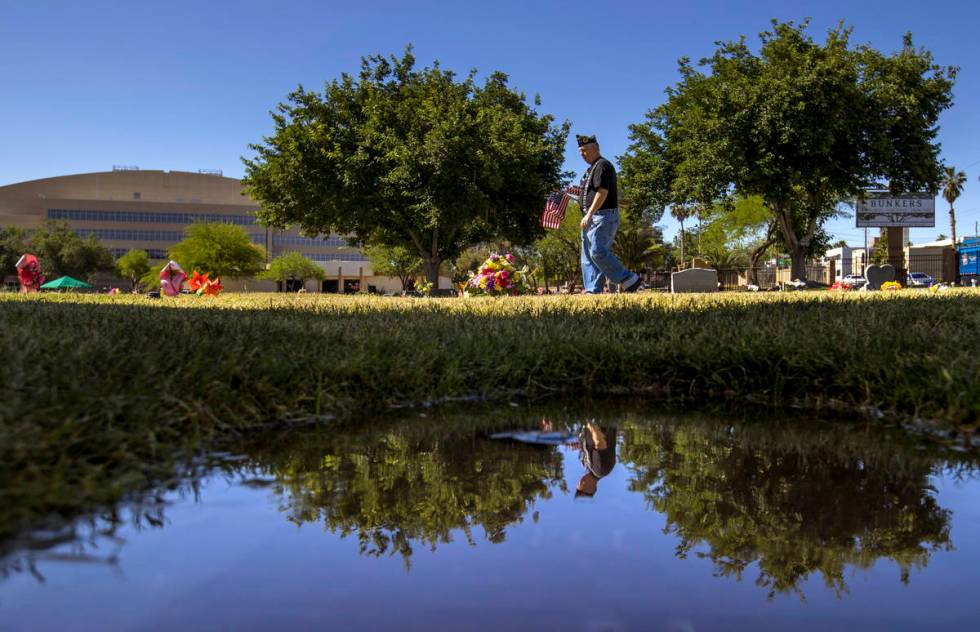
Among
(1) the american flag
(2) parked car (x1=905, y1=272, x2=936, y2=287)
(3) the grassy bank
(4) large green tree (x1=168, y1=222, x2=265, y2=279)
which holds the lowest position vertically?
(3) the grassy bank

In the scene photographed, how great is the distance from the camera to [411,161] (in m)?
23.6

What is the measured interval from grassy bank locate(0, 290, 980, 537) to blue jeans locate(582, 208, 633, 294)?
521cm

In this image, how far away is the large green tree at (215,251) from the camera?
48.0 meters

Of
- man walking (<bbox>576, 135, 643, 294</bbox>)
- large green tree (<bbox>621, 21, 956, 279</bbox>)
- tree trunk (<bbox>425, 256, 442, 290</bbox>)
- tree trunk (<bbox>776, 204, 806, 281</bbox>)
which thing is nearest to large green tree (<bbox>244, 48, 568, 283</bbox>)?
tree trunk (<bbox>425, 256, 442, 290</bbox>)

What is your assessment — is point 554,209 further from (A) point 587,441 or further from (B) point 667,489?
(B) point 667,489

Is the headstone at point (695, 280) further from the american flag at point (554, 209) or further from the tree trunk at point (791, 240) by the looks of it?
the tree trunk at point (791, 240)

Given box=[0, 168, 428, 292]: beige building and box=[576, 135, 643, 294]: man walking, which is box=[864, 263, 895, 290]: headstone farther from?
box=[0, 168, 428, 292]: beige building

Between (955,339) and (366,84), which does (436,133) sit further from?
(955,339)

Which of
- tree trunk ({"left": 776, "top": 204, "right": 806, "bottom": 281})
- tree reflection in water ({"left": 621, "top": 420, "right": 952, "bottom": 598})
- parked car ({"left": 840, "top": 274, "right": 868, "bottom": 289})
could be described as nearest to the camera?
tree reflection in water ({"left": 621, "top": 420, "right": 952, "bottom": 598})

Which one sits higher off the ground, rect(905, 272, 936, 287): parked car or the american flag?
the american flag

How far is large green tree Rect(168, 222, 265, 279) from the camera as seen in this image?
48.0m

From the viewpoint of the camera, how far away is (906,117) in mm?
25109

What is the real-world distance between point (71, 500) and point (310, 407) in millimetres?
1536

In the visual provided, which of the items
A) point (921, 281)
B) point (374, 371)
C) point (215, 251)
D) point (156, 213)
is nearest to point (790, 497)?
point (374, 371)
